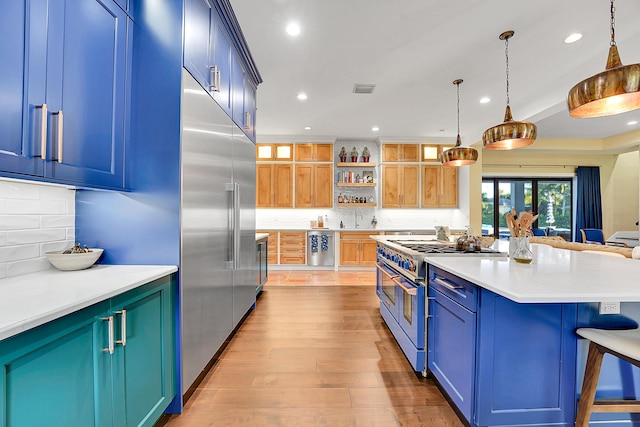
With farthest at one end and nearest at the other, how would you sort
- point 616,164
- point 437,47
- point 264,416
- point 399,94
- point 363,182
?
point 616,164, point 363,182, point 399,94, point 437,47, point 264,416

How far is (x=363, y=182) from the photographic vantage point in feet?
22.1

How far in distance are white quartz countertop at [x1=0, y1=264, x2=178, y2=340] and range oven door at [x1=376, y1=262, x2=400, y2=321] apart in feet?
6.26

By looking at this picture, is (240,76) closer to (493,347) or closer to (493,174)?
(493,347)

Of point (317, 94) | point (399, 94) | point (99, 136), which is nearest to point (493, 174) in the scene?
point (399, 94)

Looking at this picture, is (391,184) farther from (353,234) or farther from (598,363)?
(598,363)

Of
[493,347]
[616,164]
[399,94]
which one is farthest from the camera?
[616,164]

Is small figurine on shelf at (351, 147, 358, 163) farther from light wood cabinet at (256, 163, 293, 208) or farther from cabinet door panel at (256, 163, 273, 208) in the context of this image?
cabinet door panel at (256, 163, 273, 208)

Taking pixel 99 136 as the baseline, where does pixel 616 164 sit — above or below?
above

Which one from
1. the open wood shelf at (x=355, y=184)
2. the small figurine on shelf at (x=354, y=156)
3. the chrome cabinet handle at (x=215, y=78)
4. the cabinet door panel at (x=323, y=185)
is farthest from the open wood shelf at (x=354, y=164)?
the chrome cabinet handle at (x=215, y=78)

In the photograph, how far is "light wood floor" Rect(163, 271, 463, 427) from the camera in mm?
1773

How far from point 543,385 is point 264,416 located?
5.05ft

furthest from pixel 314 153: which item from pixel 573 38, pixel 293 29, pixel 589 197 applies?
pixel 589 197

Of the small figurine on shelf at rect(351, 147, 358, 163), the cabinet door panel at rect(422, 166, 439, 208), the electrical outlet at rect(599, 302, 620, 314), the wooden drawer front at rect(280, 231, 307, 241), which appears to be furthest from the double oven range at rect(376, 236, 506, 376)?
the small figurine on shelf at rect(351, 147, 358, 163)

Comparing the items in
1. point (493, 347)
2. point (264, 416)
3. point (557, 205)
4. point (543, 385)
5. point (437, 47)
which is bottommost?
point (264, 416)
